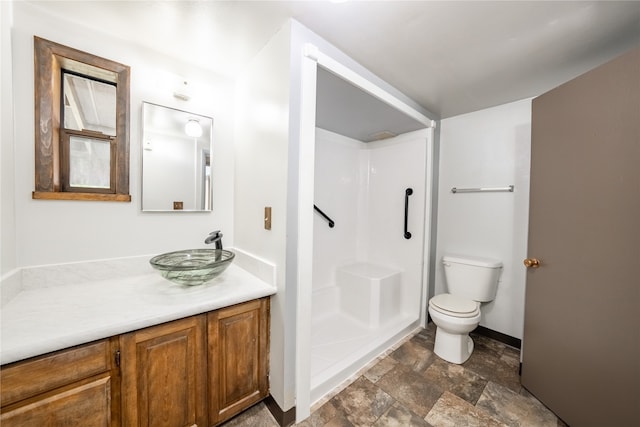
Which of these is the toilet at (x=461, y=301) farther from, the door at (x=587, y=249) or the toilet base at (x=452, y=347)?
the door at (x=587, y=249)

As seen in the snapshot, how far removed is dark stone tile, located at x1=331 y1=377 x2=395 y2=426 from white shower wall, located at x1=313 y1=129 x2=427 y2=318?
→ 1043mm

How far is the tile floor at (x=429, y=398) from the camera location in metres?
1.30

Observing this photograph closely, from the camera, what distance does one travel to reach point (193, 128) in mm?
1600

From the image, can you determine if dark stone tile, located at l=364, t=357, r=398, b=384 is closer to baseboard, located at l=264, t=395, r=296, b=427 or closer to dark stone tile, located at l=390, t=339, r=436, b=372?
dark stone tile, located at l=390, t=339, r=436, b=372

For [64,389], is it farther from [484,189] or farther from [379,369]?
[484,189]

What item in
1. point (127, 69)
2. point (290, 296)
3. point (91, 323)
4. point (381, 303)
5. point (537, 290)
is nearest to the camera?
point (91, 323)

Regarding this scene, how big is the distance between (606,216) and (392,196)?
1621mm

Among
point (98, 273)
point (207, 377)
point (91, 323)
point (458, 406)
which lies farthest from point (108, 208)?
point (458, 406)

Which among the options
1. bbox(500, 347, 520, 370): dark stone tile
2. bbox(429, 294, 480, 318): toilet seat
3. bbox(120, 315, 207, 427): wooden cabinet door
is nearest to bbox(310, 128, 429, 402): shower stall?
bbox(429, 294, 480, 318): toilet seat

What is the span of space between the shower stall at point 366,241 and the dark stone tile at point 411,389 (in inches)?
9.5

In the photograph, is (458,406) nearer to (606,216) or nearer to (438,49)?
(606,216)

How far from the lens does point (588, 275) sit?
119cm

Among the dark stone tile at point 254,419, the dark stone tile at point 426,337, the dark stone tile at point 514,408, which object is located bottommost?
the dark stone tile at point 426,337

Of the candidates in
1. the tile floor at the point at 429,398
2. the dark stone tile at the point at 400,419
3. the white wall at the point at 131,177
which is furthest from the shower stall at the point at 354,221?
the white wall at the point at 131,177
